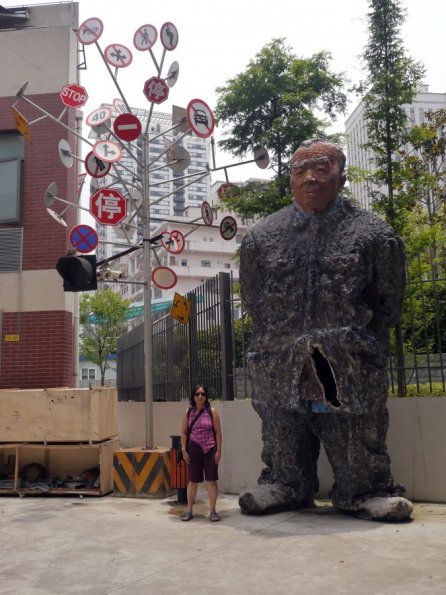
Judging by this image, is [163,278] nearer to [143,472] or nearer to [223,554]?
[143,472]

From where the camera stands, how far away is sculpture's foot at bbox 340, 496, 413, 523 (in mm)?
5843

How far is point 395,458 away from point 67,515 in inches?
152

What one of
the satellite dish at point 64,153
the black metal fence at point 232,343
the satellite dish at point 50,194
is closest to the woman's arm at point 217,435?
the black metal fence at point 232,343

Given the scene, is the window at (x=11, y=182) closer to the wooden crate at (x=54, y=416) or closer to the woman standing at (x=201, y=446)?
the wooden crate at (x=54, y=416)

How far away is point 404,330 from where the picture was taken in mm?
9352

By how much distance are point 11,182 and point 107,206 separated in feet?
14.1

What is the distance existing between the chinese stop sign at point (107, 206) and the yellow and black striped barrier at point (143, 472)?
311 cm

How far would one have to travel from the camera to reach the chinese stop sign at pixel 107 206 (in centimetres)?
Result: 828

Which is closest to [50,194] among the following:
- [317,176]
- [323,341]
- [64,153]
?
[64,153]

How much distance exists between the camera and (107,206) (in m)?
8.35

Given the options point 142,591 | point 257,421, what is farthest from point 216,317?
point 142,591

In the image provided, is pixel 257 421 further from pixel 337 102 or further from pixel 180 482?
pixel 337 102

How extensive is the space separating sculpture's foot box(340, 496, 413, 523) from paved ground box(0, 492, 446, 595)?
0.09 metres

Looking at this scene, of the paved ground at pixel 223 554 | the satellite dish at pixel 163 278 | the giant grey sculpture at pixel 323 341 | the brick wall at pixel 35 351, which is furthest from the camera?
the brick wall at pixel 35 351
